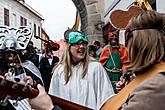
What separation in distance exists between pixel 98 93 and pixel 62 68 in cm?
46

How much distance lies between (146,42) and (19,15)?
35826mm

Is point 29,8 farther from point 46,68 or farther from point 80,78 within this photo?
point 80,78

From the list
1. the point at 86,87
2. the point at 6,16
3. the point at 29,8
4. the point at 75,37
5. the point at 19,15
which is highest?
the point at 29,8

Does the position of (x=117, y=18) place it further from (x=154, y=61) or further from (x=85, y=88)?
(x=154, y=61)

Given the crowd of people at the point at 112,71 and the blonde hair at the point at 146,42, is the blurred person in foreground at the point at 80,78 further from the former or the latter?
the blonde hair at the point at 146,42

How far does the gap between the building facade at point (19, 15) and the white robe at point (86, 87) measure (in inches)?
894

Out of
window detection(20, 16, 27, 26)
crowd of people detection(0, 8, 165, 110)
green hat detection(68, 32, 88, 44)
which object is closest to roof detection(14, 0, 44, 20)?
window detection(20, 16, 27, 26)

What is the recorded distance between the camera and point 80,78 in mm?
4062

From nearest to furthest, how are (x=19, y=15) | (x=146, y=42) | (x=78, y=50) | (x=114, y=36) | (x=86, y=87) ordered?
(x=146, y=42) → (x=86, y=87) → (x=78, y=50) → (x=114, y=36) → (x=19, y=15)

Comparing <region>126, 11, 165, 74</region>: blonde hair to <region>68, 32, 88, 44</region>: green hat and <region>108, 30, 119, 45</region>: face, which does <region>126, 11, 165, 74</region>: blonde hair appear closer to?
<region>68, 32, 88, 44</region>: green hat

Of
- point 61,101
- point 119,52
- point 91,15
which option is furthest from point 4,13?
point 61,101

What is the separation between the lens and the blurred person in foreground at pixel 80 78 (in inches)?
156

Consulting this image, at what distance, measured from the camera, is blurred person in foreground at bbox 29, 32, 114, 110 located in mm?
3964

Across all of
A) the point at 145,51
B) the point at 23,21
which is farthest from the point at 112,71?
the point at 23,21
